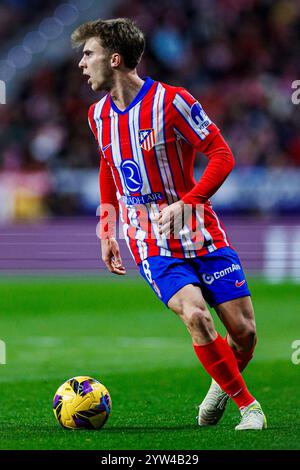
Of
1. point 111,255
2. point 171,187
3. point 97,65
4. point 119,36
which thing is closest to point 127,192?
point 171,187

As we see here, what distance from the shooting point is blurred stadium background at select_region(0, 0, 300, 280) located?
1797 centimetres

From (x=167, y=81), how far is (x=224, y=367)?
16.2 m

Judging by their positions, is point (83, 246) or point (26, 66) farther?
point (26, 66)

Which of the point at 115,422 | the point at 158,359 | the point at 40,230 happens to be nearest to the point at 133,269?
the point at 40,230

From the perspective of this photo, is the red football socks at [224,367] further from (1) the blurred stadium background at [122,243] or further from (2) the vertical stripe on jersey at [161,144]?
(2) the vertical stripe on jersey at [161,144]

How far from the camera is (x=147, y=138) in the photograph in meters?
6.00

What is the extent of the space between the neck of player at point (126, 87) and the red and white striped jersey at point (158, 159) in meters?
0.04

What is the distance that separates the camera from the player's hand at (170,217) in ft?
18.6

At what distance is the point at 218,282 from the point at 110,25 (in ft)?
5.24

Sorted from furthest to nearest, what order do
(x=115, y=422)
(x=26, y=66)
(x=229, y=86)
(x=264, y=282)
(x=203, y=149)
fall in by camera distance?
(x=26, y=66) → (x=229, y=86) → (x=264, y=282) → (x=115, y=422) → (x=203, y=149)

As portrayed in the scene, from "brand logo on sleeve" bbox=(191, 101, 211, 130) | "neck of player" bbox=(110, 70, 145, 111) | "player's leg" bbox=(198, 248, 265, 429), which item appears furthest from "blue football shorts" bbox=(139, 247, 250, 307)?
"neck of player" bbox=(110, 70, 145, 111)

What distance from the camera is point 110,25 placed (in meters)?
A: 6.06

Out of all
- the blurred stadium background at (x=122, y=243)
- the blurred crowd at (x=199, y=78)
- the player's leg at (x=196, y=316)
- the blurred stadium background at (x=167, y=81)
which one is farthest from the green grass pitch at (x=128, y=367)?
the blurred crowd at (x=199, y=78)

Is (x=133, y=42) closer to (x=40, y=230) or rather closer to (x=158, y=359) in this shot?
(x=158, y=359)
